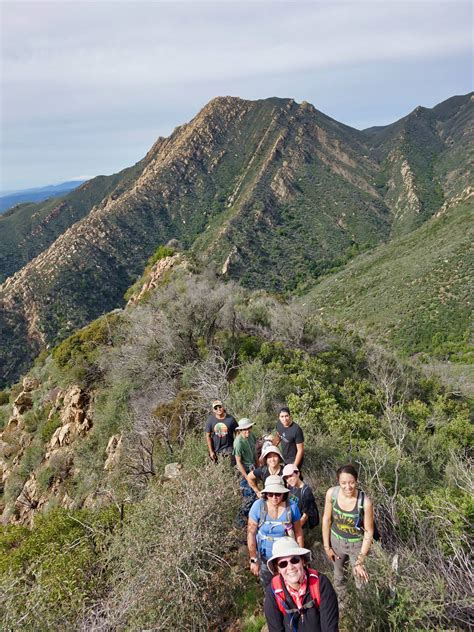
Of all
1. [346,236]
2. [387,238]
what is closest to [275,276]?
[346,236]

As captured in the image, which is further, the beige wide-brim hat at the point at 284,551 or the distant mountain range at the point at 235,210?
the distant mountain range at the point at 235,210

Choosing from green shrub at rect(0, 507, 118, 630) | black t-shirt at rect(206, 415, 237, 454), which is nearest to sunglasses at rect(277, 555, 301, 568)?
green shrub at rect(0, 507, 118, 630)

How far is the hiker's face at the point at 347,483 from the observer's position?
3425mm

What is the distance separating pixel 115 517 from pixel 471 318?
112ft

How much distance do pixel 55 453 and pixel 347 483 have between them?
1143 centimetres

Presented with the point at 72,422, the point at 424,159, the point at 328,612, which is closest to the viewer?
the point at 328,612

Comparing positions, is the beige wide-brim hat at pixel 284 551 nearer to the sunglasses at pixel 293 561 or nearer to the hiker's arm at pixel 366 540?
the sunglasses at pixel 293 561

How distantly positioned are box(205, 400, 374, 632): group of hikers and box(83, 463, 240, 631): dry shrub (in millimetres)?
465

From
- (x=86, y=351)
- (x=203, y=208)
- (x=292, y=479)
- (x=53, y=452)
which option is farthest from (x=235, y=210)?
(x=292, y=479)

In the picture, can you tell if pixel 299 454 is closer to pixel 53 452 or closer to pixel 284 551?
pixel 284 551

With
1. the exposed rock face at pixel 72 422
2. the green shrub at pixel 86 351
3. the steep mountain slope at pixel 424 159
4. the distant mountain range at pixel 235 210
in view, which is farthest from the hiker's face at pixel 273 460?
the steep mountain slope at pixel 424 159

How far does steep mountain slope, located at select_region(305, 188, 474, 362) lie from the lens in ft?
106

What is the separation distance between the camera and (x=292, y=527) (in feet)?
11.5

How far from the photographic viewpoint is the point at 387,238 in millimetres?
81938
